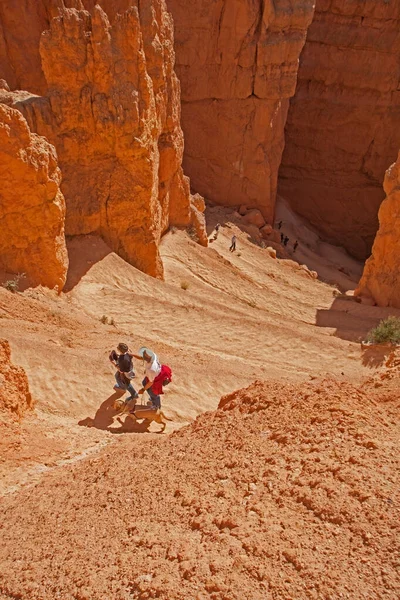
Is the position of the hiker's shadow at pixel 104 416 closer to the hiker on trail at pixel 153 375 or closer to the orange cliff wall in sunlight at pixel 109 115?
the hiker on trail at pixel 153 375

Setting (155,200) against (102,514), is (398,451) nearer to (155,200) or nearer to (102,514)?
(102,514)

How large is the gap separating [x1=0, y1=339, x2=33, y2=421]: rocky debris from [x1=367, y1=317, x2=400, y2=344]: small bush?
874 centimetres

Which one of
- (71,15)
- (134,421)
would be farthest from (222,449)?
(71,15)

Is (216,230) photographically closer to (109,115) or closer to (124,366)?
(109,115)

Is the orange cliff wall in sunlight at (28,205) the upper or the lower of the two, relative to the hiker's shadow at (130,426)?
upper

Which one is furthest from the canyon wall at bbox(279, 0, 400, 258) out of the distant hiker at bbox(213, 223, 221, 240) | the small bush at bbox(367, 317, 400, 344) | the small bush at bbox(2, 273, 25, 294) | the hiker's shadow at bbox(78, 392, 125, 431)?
the hiker's shadow at bbox(78, 392, 125, 431)

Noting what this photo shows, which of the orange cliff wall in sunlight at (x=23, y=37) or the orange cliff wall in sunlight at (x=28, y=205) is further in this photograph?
the orange cliff wall in sunlight at (x=23, y=37)

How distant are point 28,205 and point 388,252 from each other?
35.8 ft

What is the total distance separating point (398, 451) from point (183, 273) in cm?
1219

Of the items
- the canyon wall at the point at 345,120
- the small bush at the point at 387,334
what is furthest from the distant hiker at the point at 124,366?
the canyon wall at the point at 345,120

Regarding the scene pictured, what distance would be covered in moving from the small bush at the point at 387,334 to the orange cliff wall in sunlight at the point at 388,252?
10.7ft

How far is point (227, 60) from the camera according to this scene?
20203 mm

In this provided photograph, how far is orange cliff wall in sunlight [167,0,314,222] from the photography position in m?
19.3

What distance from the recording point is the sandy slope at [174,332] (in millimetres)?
6195
